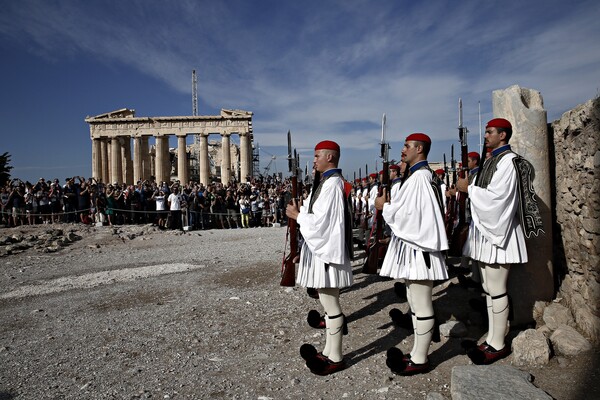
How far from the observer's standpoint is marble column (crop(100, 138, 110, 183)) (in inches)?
1539

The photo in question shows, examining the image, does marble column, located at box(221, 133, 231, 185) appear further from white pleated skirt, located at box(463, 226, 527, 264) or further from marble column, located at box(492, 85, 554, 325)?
white pleated skirt, located at box(463, 226, 527, 264)

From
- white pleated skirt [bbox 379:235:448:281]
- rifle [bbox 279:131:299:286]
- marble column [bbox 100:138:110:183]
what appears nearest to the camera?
white pleated skirt [bbox 379:235:448:281]

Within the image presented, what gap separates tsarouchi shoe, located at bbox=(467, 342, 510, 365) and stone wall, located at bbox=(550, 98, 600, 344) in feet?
2.71

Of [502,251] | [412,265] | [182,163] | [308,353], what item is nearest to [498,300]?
[502,251]

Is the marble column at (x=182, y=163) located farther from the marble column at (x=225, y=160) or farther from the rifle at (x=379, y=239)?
the rifle at (x=379, y=239)

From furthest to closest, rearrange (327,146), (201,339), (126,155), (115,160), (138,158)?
(126,155)
(138,158)
(115,160)
(201,339)
(327,146)

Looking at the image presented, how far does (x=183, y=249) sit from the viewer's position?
11695 mm

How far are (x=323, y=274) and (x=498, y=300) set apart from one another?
1.68 meters

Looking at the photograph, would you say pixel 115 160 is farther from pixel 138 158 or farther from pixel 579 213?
pixel 579 213

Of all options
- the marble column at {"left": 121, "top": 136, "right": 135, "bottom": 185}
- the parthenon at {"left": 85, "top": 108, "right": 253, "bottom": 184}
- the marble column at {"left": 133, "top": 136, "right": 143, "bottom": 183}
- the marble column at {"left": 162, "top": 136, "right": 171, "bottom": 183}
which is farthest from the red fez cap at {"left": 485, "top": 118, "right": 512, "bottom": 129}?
the marble column at {"left": 121, "top": 136, "right": 135, "bottom": 185}

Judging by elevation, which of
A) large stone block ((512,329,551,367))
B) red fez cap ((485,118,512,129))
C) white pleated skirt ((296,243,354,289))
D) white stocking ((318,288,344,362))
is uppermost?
red fez cap ((485,118,512,129))

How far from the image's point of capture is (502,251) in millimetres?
3605

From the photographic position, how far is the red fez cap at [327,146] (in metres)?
3.79

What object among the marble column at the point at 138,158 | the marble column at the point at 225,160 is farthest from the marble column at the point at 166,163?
the marble column at the point at 225,160
